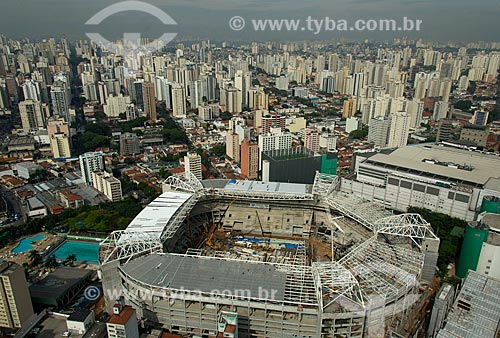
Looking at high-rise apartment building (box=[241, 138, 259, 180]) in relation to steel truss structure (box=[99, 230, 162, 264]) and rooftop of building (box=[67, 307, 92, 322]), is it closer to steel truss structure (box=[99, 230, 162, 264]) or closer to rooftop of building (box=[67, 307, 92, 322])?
steel truss structure (box=[99, 230, 162, 264])

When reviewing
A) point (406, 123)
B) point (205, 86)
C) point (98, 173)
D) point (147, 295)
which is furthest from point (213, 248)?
point (205, 86)

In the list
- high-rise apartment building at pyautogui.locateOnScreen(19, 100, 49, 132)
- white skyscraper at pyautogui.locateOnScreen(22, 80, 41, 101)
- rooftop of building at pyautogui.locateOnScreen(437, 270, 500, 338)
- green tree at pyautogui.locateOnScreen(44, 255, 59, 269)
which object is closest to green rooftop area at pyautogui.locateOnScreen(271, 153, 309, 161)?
rooftop of building at pyautogui.locateOnScreen(437, 270, 500, 338)

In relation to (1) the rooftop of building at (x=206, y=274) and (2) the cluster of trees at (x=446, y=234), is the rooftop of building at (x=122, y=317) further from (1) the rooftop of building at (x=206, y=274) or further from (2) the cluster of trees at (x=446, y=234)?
(2) the cluster of trees at (x=446, y=234)

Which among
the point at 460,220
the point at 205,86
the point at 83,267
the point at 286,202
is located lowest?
the point at 83,267

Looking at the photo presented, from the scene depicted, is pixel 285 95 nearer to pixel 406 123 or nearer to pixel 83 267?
pixel 406 123

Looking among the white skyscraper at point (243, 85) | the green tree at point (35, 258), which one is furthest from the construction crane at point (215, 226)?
the white skyscraper at point (243, 85)

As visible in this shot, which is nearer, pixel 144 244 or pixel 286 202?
pixel 144 244

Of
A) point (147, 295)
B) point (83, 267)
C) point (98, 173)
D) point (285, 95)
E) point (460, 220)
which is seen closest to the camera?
point (147, 295)
